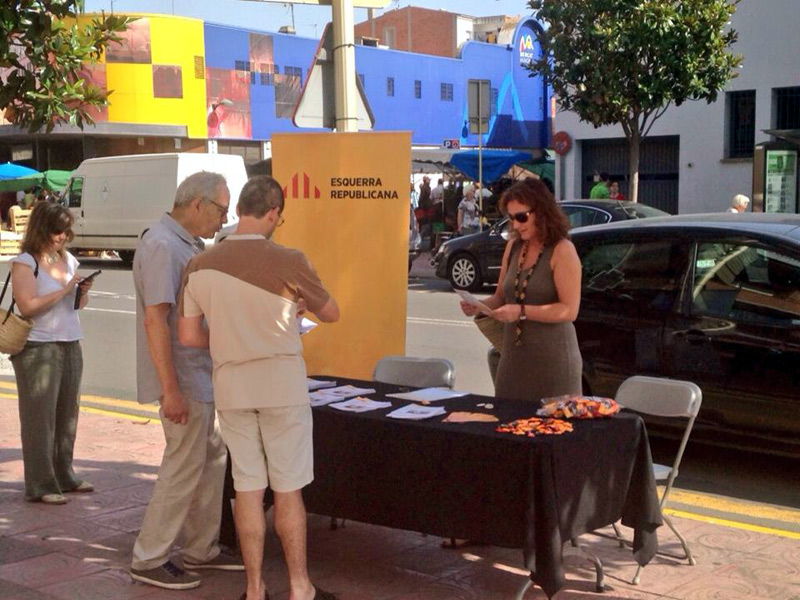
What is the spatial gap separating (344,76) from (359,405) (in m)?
2.93

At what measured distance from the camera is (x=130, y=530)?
6.13m

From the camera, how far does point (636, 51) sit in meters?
20.9

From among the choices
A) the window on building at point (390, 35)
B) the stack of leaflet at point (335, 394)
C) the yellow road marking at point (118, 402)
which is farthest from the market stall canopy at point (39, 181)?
the window on building at point (390, 35)

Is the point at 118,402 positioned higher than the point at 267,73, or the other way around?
the point at 267,73

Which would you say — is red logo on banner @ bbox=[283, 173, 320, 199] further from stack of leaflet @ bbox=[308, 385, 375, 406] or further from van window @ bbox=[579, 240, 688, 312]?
van window @ bbox=[579, 240, 688, 312]

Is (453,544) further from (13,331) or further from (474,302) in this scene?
(13,331)

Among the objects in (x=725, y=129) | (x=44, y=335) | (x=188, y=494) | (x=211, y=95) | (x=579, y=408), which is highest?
(x=211, y=95)

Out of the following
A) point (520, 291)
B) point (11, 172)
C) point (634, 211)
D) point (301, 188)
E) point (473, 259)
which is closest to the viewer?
point (520, 291)

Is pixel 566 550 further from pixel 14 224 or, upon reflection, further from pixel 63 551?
pixel 14 224

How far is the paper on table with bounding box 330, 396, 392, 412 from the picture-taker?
17.0 feet

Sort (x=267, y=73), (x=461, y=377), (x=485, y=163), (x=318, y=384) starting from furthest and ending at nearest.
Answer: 1. (x=267, y=73)
2. (x=485, y=163)
3. (x=461, y=377)
4. (x=318, y=384)

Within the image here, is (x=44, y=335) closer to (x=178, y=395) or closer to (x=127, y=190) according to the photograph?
(x=178, y=395)

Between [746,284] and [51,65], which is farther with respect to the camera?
[746,284]

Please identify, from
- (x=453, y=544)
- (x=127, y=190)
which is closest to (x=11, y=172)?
(x=127, y=190)
